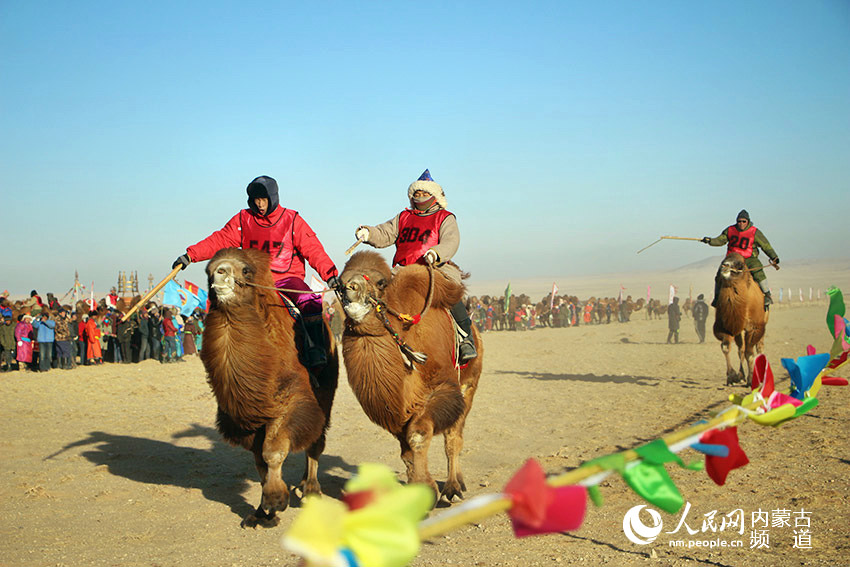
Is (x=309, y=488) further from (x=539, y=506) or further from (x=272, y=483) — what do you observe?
(x=539, y=506)

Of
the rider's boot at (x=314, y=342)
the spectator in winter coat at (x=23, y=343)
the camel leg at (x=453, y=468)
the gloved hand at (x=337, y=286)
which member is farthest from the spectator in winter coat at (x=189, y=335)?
the gloved hand at (x=337, y=286)

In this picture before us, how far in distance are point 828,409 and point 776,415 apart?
29.9 ft

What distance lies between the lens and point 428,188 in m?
7.08

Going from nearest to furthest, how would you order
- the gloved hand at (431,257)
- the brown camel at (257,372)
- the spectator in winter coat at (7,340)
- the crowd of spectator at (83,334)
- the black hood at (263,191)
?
the brown camel at (257,372), the gloved hand at (431,257), the black hood at (263,191), the spectator in winter coat at (7,340), the crowd of spectator at (83,334)

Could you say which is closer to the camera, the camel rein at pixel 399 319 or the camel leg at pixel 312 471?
the camel rein at pixel 399 319

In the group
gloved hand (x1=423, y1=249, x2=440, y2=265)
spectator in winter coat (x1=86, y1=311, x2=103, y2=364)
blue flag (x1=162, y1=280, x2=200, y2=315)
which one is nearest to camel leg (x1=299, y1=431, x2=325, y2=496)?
gloved hand (x1=423, y1=249, x2=440, y2=265)

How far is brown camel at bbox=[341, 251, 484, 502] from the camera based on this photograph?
18.4 feet

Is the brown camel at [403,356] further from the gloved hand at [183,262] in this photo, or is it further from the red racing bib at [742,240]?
the red racing bib at [742,240]

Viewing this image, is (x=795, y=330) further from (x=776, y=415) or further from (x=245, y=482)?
(x=776, y=415)

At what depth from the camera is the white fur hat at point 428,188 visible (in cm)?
707

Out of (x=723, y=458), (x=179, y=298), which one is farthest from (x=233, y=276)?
(x=179, y=298)

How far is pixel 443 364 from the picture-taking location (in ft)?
20.4

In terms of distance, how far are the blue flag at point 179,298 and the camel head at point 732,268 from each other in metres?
9.42

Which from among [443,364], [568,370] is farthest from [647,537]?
[568,370]
